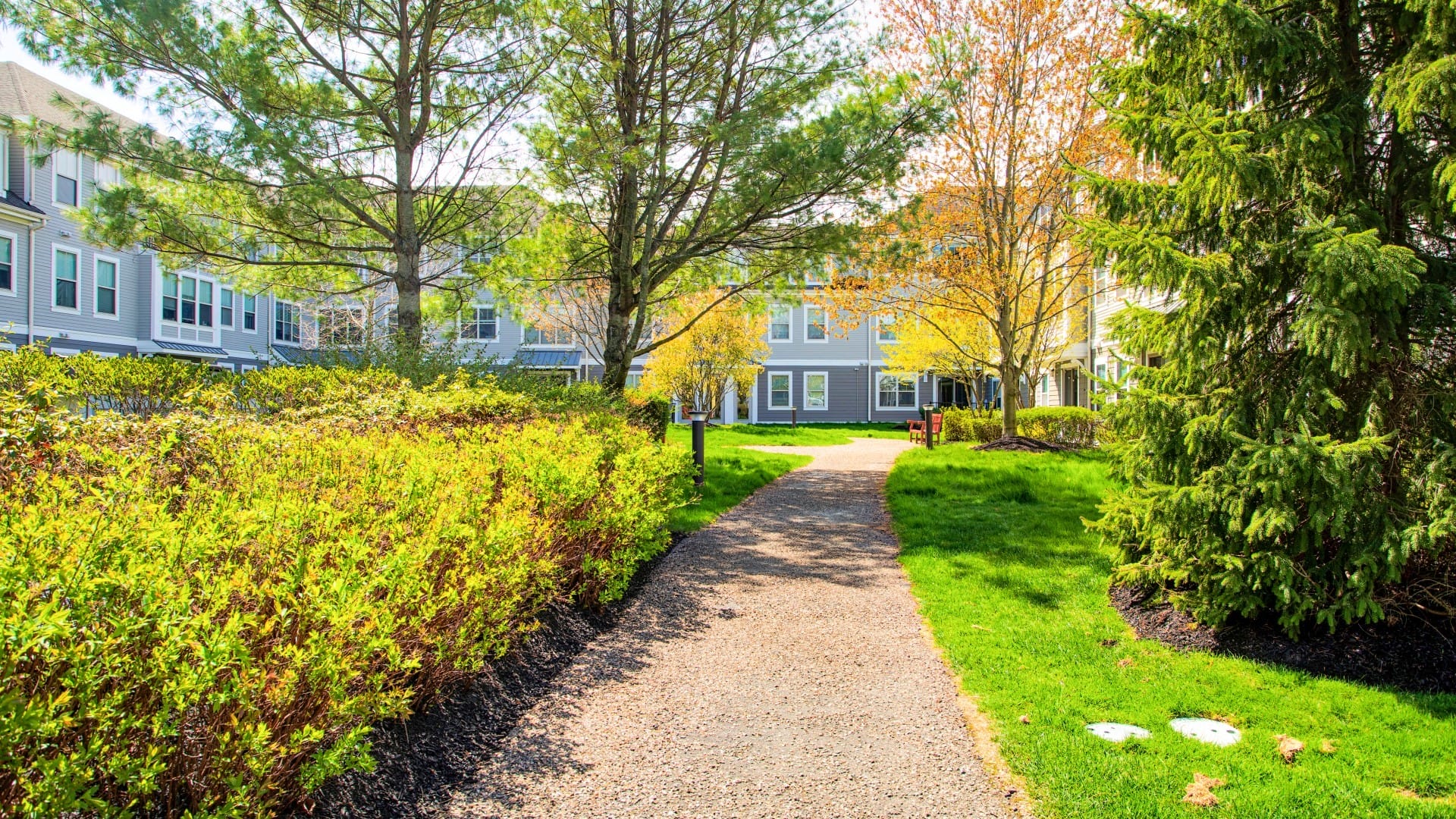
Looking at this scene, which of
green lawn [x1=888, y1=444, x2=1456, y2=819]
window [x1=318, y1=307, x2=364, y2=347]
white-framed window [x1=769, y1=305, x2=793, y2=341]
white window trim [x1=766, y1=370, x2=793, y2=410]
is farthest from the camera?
white window trim [x1=766, y1=370, x2=793, y2=410]

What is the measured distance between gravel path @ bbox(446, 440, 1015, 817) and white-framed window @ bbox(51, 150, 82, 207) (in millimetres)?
22053

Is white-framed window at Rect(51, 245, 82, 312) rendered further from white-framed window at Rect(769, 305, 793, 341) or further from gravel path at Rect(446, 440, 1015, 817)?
white-framed window at Rect(769, 305, 793, 341)

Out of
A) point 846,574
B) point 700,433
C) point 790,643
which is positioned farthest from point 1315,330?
point 700,433

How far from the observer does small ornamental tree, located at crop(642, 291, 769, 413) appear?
88.3ft

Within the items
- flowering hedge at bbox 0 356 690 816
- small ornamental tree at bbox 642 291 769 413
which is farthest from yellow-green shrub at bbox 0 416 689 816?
small ornamental tree at bbox 642 291 769 413

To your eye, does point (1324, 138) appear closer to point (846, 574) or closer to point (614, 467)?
point (846, 574)

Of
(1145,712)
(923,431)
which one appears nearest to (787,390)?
(923,431)

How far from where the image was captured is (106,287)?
73.0 feet

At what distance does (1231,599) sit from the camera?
14.0ft

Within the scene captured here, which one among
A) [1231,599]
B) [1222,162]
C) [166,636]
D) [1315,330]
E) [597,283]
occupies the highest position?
[597,283]

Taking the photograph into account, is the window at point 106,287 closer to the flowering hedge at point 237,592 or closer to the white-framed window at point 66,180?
the white-framed window at point 66,180

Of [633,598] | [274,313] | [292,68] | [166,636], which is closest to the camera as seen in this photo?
[166,636]

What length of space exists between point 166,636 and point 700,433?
9462 mm

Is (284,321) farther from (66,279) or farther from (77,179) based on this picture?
(77,179)
